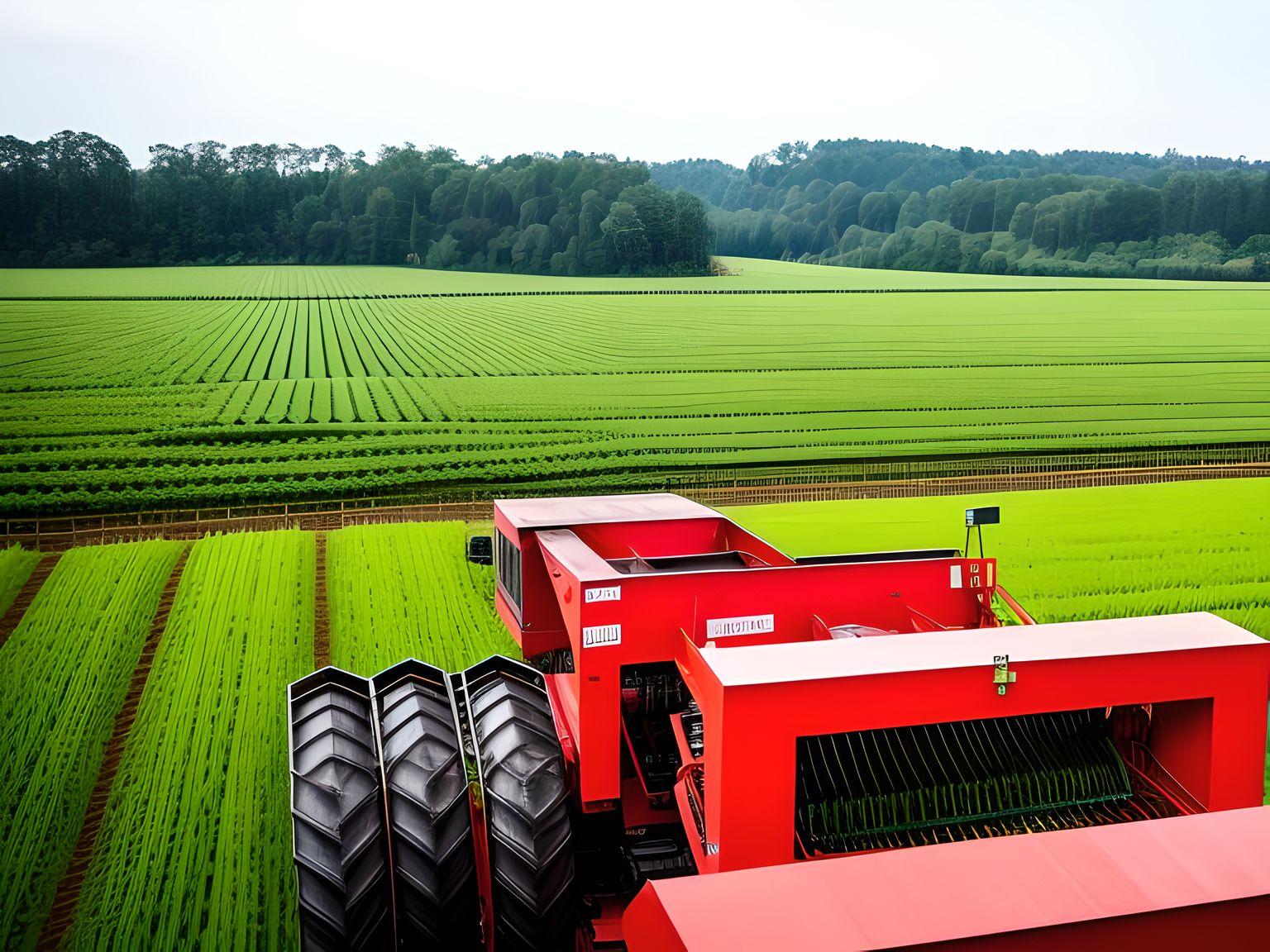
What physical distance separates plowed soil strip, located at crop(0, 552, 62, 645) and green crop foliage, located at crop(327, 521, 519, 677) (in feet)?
7.67

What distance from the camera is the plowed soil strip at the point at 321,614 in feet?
27.0

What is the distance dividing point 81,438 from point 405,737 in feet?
40.2

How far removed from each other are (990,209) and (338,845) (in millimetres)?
44712

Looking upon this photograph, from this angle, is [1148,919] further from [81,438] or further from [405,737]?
[81,438]

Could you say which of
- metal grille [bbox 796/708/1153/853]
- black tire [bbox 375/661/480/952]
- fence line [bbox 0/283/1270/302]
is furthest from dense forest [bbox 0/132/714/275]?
metal grille [bbox 796/708/1153/853]

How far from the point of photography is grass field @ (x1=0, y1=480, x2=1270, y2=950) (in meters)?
5.54

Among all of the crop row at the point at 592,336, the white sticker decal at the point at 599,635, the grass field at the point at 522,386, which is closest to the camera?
the white sticker decal at the point at 599,635

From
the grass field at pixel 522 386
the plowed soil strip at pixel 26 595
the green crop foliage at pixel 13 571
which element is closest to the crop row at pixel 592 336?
the grass field at pixel 522 386

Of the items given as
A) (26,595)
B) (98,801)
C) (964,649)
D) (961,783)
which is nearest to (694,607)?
(964,649)

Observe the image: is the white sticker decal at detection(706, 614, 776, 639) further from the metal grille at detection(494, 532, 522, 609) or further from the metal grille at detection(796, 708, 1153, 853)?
the metal grille at detection(494, 532, 522, 609)

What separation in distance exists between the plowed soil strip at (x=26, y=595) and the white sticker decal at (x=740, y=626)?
20.7 ft

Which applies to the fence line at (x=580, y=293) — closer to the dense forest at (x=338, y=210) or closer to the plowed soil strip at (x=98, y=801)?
the dense forest at (x=338, y=210)

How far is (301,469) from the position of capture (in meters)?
15.4

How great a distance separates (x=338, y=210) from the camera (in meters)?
24.1
